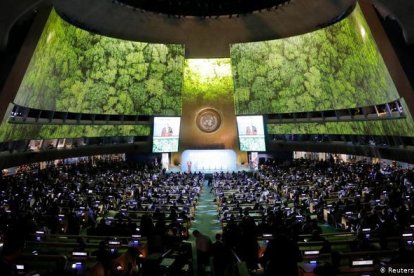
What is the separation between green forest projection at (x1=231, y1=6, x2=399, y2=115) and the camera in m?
21.6

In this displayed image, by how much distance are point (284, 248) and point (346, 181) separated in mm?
19894

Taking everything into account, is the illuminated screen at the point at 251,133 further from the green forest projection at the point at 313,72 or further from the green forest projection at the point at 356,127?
the green forest projection at the point at 356,127

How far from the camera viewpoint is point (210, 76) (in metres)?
37.8

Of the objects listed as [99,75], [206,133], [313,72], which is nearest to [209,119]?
[206,133]

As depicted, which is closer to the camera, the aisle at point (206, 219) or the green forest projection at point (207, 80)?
the aisle at point (206, 219)

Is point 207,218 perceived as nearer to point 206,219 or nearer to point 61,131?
point 206,219

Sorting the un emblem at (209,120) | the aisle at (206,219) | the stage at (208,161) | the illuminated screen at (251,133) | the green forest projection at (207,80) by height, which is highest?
the green forest projection at (207,80)

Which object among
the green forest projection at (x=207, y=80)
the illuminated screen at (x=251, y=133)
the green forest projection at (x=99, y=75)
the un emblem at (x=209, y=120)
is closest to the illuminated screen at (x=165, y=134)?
the green forest projection at (x=99, y=75)

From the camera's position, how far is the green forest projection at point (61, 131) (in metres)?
20.5

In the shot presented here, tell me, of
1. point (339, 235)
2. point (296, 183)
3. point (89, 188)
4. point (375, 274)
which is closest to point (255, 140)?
point (296, 183)

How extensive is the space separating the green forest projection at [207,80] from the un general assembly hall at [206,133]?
0.47ft

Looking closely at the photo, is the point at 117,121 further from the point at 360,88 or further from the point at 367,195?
the point at 367,195

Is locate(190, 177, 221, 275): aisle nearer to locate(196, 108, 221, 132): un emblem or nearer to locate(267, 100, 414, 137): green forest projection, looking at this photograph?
locate(267, 100, 414, 137): green forest projection

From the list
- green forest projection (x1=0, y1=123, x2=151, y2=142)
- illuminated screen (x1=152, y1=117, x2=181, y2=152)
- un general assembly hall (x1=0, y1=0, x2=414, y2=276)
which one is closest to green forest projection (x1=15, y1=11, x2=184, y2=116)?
un general assembly hall (x1=0, y1=0, x2=414, y2=276)
